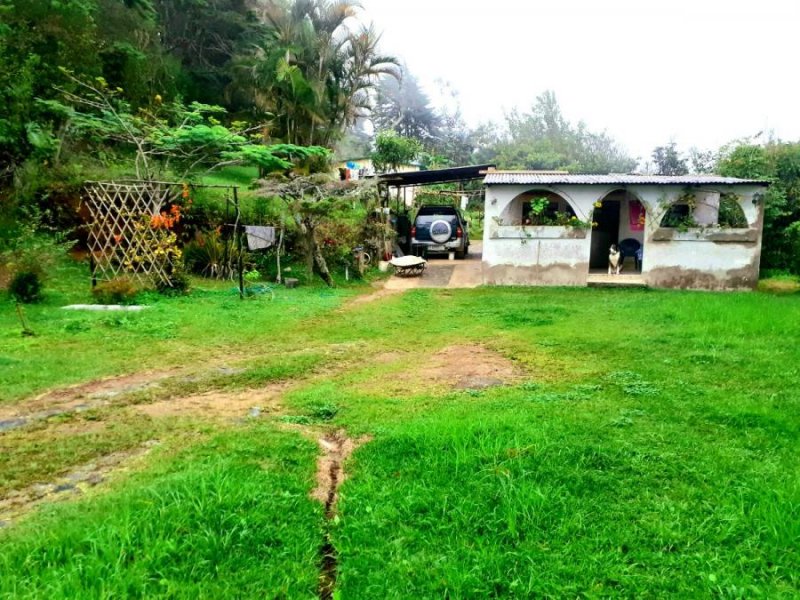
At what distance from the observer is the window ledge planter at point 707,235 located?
12.3 metres

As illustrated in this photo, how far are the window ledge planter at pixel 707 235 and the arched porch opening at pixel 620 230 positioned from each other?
1.33 m

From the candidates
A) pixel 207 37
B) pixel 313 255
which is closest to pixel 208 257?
pixel 313 255

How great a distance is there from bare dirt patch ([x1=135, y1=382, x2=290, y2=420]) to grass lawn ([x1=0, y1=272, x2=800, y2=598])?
0.40 feet

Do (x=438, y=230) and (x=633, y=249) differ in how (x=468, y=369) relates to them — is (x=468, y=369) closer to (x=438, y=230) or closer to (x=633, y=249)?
(x=633, y=249)

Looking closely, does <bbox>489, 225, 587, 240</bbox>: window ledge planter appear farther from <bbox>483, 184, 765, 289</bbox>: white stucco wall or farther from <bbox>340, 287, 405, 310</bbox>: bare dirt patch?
<bbox>340, 287, 405, 310</bbox>: bare dirt patch

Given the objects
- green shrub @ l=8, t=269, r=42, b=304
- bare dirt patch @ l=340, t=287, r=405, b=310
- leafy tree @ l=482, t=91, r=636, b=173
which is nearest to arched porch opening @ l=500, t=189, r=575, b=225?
bare dirt patch @ l=340, t=287, r=405, b=310

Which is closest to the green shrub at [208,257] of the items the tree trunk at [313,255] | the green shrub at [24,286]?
the tree trunk at [313,255]

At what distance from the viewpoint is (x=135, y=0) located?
54.6ft

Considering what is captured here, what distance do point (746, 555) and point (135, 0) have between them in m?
20.1

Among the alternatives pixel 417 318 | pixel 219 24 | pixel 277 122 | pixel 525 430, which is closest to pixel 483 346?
pixel 417 318

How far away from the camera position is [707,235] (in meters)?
12.4

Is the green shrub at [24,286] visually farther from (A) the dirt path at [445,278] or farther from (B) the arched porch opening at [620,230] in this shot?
(B) the arched porch opening at [620,230]

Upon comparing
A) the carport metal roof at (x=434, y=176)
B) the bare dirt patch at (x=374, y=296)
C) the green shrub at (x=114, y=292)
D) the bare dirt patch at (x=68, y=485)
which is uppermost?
the carport metal roof at (x=434, y=176)

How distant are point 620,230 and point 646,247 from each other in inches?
81.1
